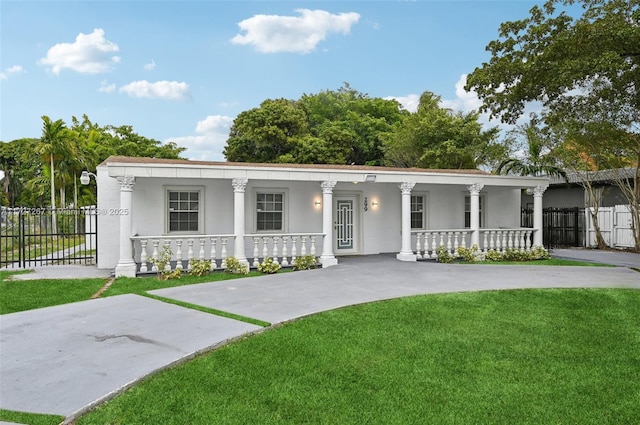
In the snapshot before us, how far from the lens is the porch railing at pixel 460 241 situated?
12711 mm

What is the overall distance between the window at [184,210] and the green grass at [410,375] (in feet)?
21.8

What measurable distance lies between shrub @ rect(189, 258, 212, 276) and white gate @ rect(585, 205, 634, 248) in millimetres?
14926

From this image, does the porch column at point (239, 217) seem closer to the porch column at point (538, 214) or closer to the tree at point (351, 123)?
the porch column at point (538, 214)

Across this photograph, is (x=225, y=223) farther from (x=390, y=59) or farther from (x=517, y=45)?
(x=390, y=59)

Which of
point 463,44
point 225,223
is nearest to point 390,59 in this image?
point 463,44

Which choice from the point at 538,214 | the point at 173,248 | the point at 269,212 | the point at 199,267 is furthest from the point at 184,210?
the point at 538,214

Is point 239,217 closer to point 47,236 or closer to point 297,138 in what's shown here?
point 47,236

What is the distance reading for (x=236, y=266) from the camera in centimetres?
1013

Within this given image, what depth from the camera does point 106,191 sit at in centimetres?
1065

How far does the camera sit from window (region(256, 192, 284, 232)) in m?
12.0

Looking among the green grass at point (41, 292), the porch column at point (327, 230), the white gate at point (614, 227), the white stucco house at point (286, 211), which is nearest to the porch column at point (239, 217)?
the white stucco house at point (286, 211)

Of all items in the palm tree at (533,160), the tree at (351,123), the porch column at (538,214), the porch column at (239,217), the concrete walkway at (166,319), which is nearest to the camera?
the concrete walkway at (166,319)

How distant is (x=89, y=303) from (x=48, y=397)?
382 cm

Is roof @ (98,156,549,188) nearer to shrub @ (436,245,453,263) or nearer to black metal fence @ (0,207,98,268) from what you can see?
black metal fence @ (0,207,98,268)
